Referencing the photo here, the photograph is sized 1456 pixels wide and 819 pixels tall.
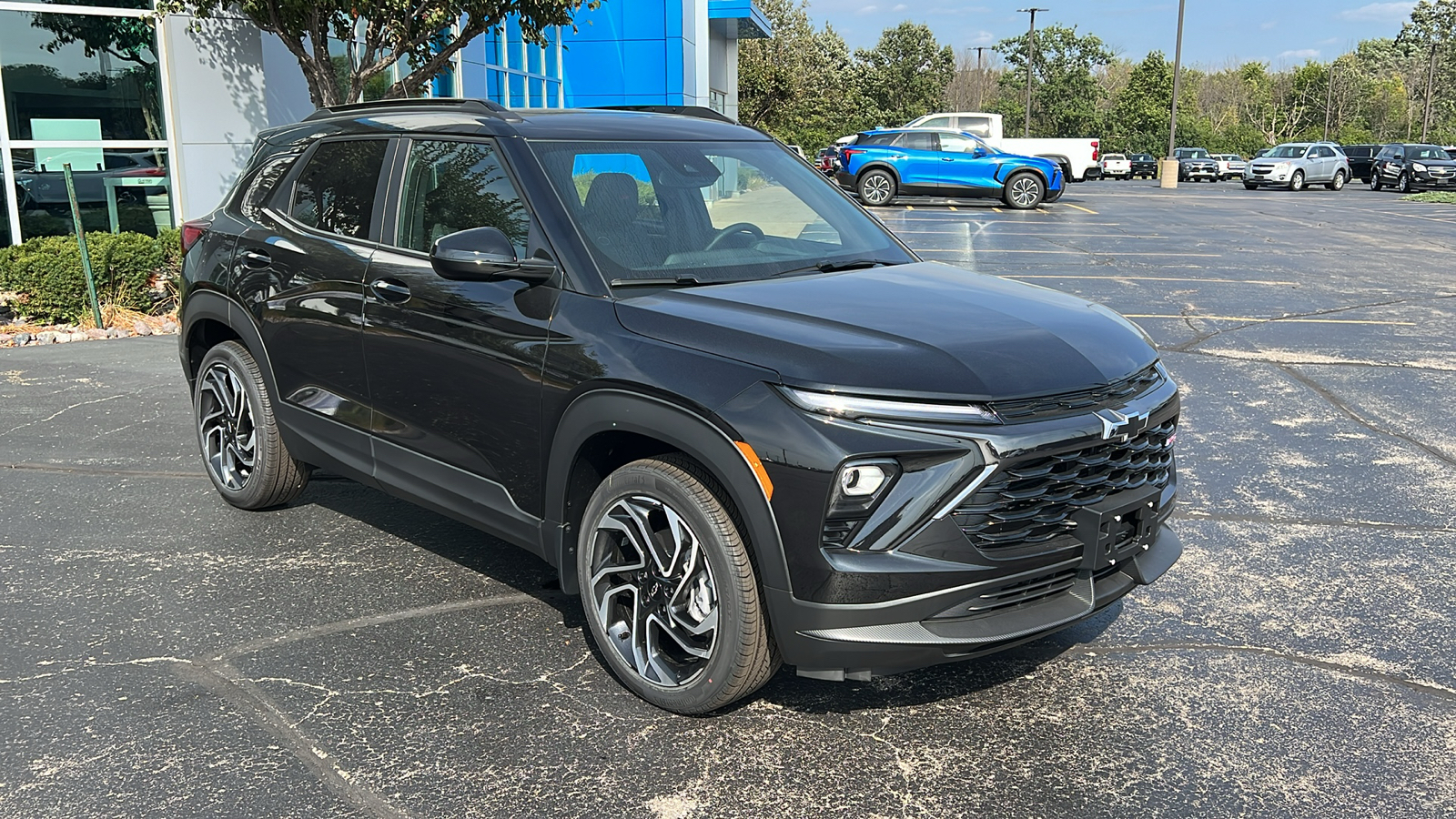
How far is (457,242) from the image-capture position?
3.78m

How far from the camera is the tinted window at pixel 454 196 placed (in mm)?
4129

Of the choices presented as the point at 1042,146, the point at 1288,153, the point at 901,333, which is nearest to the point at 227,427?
the point at 901,333

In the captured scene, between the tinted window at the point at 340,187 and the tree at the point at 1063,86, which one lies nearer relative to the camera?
the tinted window at the point at 340,187

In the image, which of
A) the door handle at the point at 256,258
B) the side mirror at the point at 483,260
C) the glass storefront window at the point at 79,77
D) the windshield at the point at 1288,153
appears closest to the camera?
the side mirror at the point at 483,260

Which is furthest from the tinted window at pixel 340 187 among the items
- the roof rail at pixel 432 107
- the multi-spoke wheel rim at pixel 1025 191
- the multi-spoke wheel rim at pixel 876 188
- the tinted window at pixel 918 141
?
the multi-spoke wheel rim at pixel 1025 191

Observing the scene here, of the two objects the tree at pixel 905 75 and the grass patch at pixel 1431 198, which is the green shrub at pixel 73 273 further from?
the tree at pixel 905 75

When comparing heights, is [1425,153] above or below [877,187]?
above

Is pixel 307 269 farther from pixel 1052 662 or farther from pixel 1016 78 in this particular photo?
pixel 1016 78

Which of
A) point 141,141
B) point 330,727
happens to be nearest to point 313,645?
point 330,727

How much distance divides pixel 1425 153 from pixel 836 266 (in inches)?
1797

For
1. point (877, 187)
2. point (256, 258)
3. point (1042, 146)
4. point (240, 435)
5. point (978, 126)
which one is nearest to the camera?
point (256, 258)

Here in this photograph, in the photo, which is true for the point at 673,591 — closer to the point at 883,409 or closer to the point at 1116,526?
the point at 883,409

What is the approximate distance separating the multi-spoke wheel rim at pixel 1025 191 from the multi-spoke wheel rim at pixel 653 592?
26.1 m

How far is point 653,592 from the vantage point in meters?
3.63
